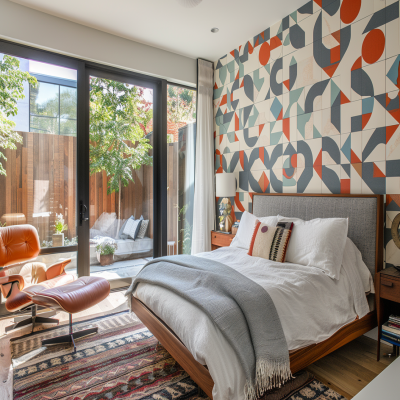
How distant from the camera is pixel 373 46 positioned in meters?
2.37

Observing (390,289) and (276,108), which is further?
(276,108)

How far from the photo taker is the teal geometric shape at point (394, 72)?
2.22m

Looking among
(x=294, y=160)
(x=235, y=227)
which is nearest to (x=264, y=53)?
(x=294, y=160)

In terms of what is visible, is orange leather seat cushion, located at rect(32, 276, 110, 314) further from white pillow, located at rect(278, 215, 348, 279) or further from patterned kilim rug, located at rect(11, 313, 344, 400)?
white pillow, located at rect(278, 215, 348, 279)

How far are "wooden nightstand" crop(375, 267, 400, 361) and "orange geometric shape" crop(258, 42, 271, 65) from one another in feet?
8.49

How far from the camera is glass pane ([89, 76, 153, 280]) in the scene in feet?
11.4

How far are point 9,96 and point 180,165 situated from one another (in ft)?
7.11

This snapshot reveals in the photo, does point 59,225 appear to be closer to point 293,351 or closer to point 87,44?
point 87,44

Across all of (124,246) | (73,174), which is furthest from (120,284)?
(73,174)

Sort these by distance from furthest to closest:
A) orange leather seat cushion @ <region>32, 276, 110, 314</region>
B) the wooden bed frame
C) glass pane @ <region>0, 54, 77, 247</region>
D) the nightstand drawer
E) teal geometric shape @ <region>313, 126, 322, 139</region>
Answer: glass pane @ <region>0, 54, 77, 247</region> → teal geometric shape @ <region>313, 126, 322, 139</region> → orange leather seat cushion @ <region>32, 276, 110, 314</region> → the nightstand drawer → the wooden bed frame

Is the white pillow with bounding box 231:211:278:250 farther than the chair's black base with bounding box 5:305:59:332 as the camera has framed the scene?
Yes

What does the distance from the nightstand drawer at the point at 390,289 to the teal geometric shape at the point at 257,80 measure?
2471 mm

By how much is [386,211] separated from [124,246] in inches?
116

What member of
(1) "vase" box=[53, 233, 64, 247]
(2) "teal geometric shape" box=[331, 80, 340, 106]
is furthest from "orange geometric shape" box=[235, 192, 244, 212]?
(1) "vase" box=[53, 233, 64, 247]
